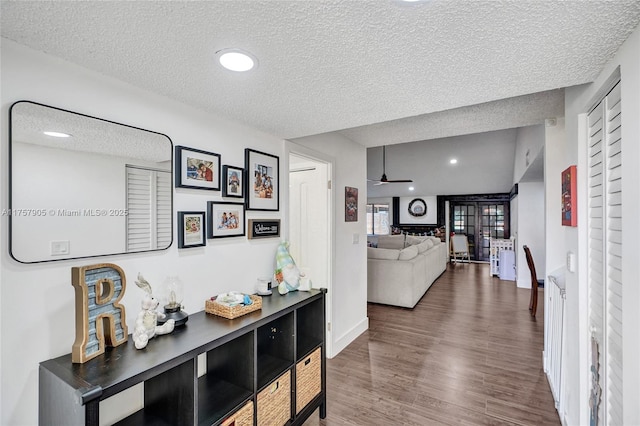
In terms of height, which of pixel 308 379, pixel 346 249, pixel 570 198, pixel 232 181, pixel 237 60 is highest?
pixel 237 60

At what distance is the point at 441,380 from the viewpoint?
260cm

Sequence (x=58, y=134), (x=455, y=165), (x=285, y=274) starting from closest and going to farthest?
(x=58, y=134), (x=285, y=274), (x=455, y=165)

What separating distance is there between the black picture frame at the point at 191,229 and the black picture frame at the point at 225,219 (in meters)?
0.06

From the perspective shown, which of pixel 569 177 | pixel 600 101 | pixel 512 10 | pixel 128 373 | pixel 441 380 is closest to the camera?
pixel 512 10

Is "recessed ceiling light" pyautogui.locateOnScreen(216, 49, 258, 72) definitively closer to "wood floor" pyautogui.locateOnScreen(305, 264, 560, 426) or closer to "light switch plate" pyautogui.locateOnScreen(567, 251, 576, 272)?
"light switch plate" pyautogui.locateOnScreen(567, 251, 576, 272)

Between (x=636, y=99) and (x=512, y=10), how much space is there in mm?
512

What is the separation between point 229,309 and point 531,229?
615 centimetres

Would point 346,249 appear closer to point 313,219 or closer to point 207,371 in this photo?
point 313,219

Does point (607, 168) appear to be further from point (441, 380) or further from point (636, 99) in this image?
point (441, 380)

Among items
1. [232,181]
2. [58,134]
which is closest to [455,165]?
[232,181]

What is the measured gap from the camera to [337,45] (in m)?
1.15

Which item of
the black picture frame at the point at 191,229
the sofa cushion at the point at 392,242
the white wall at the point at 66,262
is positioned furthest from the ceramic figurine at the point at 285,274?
the sofa cushion at the point at 392,242

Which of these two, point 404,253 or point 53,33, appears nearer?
point 53,33

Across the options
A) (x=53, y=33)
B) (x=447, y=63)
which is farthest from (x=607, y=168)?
(x=53, y=33)
